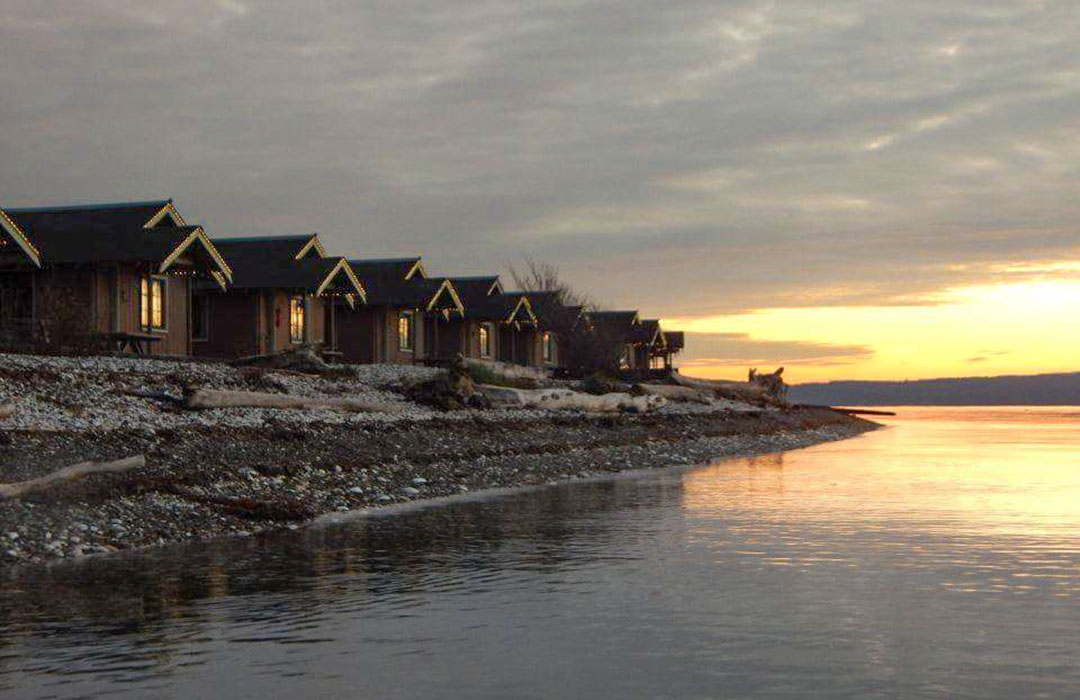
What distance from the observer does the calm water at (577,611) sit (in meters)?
8.40

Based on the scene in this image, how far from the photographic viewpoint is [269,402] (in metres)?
24.5

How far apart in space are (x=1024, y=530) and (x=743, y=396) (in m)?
40.0

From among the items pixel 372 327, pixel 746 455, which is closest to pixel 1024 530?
pixel 746 455

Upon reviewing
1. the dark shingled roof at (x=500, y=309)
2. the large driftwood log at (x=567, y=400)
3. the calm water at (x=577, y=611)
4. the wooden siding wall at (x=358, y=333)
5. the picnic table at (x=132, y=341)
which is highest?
the dark shingled roof at (x=500, y=309)

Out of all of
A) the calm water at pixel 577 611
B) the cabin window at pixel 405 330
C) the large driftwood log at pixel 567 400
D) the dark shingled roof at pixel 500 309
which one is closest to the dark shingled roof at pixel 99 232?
the large driftwood log at pixel 567 400

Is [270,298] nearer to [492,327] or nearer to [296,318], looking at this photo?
[296,318]

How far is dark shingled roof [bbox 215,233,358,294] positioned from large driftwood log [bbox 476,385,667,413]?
12.8 meters

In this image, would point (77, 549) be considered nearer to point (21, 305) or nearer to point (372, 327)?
point (21, 305)

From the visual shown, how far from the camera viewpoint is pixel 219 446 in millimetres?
19812

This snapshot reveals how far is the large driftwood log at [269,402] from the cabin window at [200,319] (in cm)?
1787

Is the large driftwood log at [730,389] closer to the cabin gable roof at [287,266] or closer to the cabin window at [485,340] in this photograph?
the cabin window at [485,340]

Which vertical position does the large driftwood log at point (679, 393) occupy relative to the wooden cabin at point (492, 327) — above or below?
below

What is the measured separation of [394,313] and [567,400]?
19.2 m

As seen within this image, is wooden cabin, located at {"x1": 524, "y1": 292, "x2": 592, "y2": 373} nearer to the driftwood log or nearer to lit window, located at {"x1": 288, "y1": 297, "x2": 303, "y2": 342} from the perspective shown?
lit window, located at {"x1": 288, "y1": 297, "x2": 303, "y2": 342}
